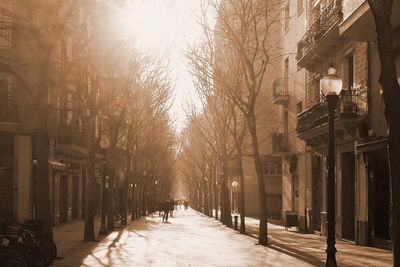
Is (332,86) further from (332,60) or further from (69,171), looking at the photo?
(69,171)

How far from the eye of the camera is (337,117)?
2384 centimetres

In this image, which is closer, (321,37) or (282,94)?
(321,37)

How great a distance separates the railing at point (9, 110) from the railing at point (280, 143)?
17.1 m

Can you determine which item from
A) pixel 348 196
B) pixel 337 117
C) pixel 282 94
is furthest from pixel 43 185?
pixel 282 94

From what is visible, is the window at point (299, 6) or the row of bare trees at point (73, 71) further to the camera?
the window at point (299, 6)

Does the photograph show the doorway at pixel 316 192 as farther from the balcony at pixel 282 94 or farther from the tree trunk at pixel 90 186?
the tree trunk at pixel 90 186

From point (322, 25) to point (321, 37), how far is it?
2.41 feet

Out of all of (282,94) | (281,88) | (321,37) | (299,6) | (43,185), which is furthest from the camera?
(281,88)

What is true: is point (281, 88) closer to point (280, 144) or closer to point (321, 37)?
point (280, 144)

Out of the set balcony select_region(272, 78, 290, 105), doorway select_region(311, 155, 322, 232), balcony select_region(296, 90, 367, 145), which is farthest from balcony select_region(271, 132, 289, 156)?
balcony select_region(296, 90, 367, 145)

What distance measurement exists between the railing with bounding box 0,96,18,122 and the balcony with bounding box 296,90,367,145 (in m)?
14.2

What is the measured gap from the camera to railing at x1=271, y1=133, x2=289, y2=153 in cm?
3756

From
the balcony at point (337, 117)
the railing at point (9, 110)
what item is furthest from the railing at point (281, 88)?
the railing at point (9, 110)

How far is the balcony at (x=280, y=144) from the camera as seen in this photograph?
37.5 meters
